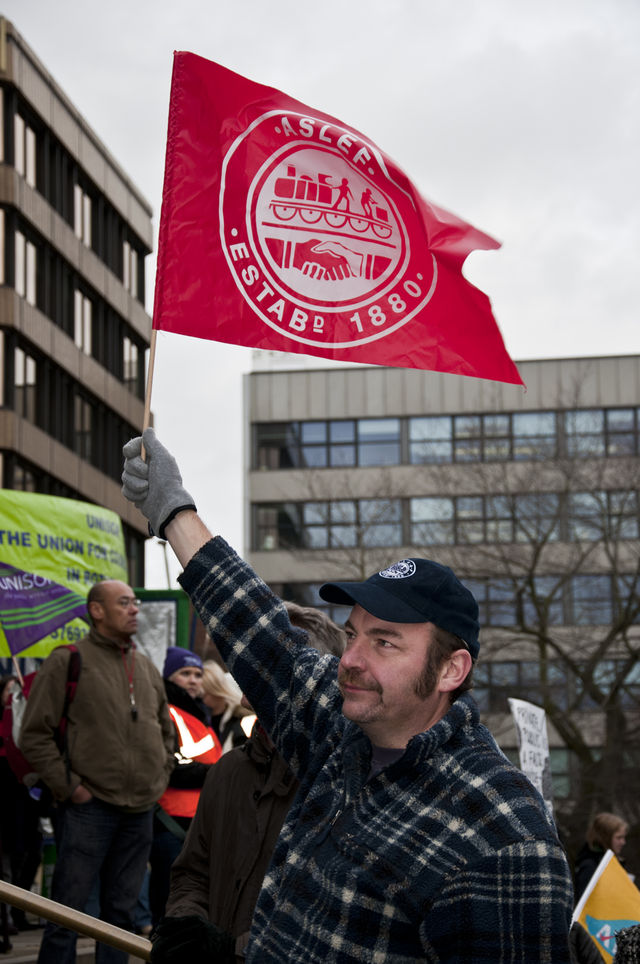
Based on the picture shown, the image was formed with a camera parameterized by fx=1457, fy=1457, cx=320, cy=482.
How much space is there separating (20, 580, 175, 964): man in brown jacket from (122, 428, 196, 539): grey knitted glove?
401 cm

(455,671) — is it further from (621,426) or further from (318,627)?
(621,426)

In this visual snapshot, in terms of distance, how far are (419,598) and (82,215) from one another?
40.3 metres

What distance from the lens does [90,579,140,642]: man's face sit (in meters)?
7.26

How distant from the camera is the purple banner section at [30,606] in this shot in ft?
33.5

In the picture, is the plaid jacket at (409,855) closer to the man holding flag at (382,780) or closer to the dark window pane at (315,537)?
the man holding flag at (382,780)

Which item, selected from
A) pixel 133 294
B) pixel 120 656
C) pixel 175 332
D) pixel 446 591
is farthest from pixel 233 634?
pixel 133 294

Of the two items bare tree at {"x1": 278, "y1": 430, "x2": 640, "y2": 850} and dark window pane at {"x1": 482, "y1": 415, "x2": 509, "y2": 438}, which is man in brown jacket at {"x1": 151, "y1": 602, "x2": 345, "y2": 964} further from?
dark window pane at {"x1": 482, "y1": 415, "x2": 509, "y2": 438}

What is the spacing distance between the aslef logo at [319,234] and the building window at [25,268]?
107 ft

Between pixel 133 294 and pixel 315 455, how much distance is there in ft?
43.7

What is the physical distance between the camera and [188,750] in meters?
8.44

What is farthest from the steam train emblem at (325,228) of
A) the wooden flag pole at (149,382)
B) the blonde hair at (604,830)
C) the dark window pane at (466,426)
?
the dark window pane at (466,426)

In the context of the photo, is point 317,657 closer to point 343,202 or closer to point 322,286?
point 322,286

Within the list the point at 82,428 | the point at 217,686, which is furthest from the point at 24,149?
the point at 217,686

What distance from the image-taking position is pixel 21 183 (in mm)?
35781
